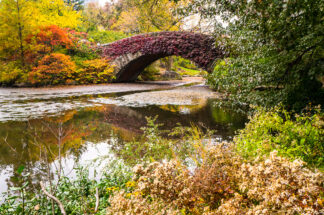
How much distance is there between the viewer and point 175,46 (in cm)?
1603

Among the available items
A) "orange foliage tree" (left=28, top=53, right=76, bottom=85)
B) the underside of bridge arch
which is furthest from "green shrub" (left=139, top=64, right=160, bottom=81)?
"orange foliage tree" (left=28, top=53, right=76, bottom=85)

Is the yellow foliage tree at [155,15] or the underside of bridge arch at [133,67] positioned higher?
the yellow foliage tree at [155,15]

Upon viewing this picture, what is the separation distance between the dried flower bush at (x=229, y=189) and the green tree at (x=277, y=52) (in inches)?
114

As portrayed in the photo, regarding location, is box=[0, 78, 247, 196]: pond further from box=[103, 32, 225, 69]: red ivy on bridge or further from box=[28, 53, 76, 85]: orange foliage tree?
box=[103, 32, 225, 69]: red ivy on bridge

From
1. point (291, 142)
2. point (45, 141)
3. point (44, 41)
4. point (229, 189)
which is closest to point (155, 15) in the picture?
point (44, 41)

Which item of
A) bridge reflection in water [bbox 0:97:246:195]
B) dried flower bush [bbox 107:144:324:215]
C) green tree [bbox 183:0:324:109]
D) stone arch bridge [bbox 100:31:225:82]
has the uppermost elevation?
stone arch bridge [bbox 100:31:225:82]

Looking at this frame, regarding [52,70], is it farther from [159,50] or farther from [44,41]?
[159,50]

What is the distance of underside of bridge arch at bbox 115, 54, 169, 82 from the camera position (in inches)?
706

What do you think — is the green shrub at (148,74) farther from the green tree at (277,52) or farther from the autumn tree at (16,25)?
the green tree at (277,52)

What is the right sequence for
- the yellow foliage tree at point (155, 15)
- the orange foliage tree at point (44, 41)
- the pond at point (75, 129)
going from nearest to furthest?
the pond at point (75, 129) < the yellow foliage tree at point (155, 15) < the orange foliage tree at point (44, 41)

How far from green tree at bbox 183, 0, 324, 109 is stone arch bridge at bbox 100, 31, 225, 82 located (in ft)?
29.6

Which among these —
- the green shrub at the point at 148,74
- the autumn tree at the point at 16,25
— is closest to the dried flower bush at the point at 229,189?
the autumn tree at the point at 16,25

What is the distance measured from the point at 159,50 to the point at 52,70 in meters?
7.18

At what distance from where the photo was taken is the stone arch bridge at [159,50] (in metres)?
14.9
